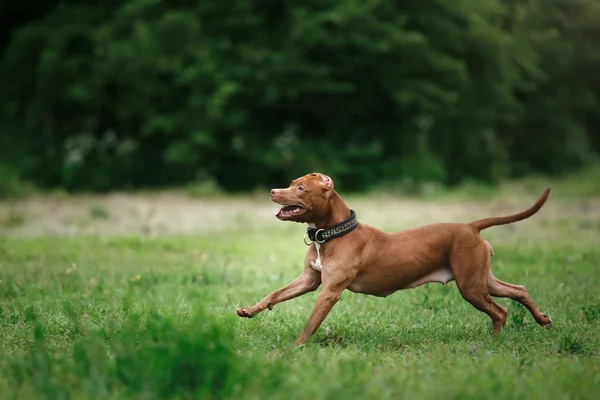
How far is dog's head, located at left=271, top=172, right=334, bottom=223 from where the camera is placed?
5789 millimetres

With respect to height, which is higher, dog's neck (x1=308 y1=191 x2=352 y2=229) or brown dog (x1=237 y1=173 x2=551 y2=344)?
dog's neck (x1=308 y1=191 x2=352 y2=229)

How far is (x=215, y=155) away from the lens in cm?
2127

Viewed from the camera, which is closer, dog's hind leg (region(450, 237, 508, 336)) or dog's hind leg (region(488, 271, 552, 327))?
dog's hind leg (region(450, 237, 508, 336))

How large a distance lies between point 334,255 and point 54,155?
18128 millimetres

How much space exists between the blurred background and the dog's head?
14226 mm

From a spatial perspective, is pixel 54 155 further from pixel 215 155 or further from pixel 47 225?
pixel 47 225

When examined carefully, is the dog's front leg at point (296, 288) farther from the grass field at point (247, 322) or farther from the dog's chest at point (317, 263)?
the grass field at point (247, 322)

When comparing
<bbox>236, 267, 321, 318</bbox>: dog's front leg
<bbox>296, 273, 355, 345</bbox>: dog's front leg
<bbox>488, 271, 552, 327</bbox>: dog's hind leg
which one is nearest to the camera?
<bbox>296, 273, 355, 345</bbox>: dog's front leg

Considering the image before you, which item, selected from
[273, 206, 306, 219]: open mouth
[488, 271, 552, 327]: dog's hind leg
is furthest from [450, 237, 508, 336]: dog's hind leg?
[273, 206, 306, 219]: open mouth

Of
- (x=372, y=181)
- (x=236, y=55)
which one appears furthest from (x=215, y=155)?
(x=372, y=181)

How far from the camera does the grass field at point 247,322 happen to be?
4.11m

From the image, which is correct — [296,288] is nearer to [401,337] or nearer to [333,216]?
[333,216]

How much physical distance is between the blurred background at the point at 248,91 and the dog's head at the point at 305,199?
1423cm

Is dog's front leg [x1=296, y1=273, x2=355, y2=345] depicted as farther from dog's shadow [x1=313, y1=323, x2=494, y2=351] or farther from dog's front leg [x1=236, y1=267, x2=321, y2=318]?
dog's front leg [x1=236, y1=267, x2=321, y2=318]
